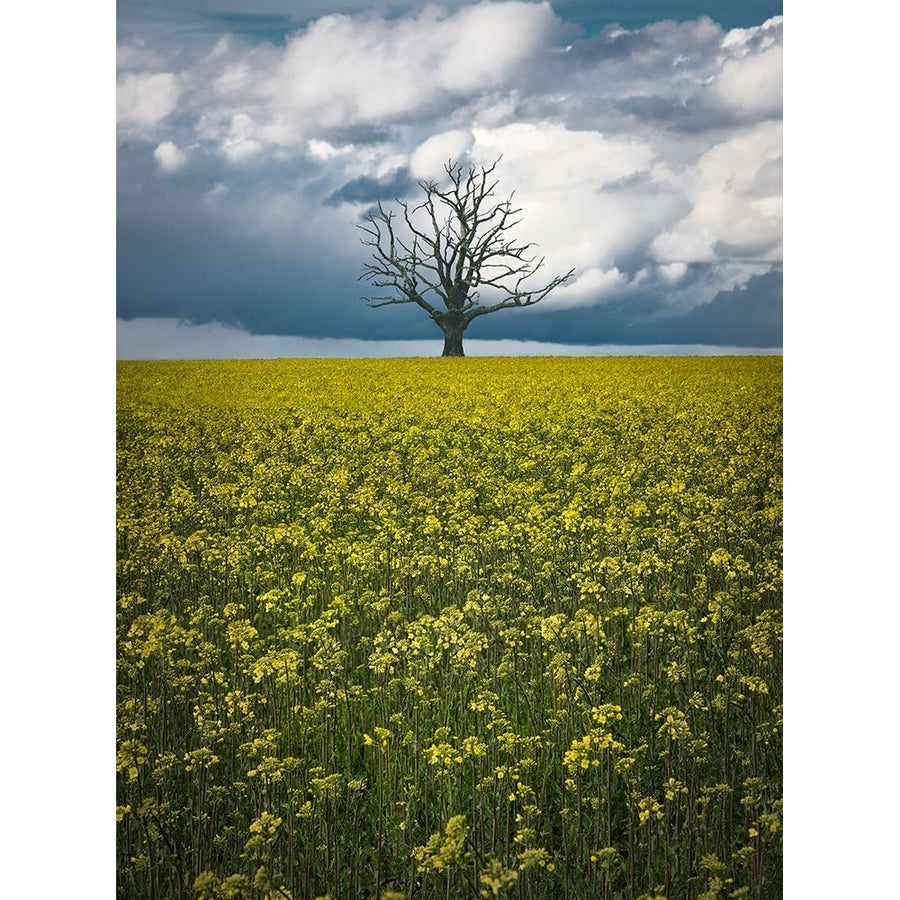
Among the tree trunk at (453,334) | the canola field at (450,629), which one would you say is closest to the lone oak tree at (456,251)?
the tree trunk at (453,334)

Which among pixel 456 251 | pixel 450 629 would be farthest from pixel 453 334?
pixel 450 629

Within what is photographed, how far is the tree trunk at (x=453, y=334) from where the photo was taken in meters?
4.21

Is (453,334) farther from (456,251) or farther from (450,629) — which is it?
(450,629)

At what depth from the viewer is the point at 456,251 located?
4.21 metres

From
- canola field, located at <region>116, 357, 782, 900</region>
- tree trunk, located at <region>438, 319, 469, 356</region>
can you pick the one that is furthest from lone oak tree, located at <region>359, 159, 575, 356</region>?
canola field, located at <region>116, 357, 782, 900</region>

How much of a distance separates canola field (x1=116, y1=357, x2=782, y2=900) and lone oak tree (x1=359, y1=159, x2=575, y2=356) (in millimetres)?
254

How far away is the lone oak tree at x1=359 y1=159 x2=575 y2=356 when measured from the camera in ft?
13.7

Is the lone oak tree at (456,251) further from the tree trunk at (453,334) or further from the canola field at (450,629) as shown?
the canola field at (450,629)

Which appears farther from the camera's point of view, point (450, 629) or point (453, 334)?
point (453, 334)

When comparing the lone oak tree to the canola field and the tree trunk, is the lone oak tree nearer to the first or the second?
the tree trunk

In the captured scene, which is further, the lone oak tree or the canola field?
the lone oak tree

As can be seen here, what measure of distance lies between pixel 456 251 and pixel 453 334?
0.32 meters
